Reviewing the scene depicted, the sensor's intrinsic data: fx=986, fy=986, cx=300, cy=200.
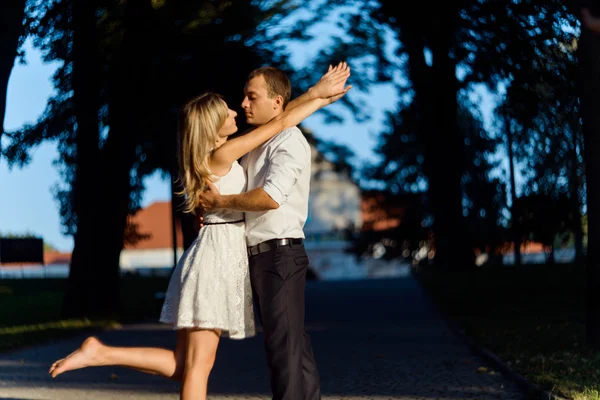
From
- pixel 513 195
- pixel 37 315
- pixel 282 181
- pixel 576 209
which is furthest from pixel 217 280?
pixel 513 195

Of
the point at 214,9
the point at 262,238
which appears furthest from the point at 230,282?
the point at 214,9

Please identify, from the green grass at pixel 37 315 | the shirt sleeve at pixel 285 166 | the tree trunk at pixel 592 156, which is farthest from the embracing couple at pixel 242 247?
the green grass at pixel 37 315

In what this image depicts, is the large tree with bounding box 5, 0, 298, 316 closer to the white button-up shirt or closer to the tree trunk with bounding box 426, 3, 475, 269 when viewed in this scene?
the white button-up shirt

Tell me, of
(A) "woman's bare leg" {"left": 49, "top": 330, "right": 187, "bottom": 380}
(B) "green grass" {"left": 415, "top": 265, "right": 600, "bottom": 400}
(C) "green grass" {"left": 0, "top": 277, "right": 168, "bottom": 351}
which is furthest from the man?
(C) "green grass" {"left": 0, "top": 277, "right": 168, "bottom": 351}

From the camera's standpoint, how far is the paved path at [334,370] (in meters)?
7.99

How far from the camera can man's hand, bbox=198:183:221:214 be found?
5.07m

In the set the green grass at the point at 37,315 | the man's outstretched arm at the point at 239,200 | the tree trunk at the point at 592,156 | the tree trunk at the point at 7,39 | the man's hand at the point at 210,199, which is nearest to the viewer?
the man's outstretched arm at the point at 239,200

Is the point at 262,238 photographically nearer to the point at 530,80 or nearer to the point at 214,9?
the point at 530,80

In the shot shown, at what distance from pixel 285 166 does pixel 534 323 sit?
861 centimetres

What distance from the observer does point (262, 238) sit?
520cm

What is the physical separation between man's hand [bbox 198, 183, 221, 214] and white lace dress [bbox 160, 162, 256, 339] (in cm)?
4

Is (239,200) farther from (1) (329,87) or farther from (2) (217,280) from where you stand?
(1) (329,87)

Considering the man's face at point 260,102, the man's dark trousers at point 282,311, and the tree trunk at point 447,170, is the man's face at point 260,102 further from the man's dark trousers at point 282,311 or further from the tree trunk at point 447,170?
the tree trunk at point 447,170

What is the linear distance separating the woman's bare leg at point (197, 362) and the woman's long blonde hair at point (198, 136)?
664mm
